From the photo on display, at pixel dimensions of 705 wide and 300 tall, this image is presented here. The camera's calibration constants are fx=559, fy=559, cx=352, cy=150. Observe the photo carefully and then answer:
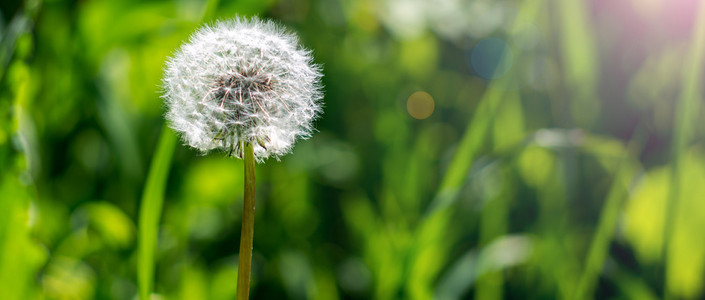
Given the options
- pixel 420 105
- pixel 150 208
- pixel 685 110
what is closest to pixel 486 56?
pixel 420 105

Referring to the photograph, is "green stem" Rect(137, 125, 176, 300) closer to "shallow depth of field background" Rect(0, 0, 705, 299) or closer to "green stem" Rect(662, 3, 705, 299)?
"shallow depth of field background" Rect(0, 0, 705, 299)

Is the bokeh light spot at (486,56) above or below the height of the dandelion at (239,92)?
above

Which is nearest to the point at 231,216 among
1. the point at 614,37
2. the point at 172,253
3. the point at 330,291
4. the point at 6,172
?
the point at 172,253

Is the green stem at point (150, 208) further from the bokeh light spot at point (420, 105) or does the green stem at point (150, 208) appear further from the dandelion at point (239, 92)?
the bokeh light spot at point (420, 105)

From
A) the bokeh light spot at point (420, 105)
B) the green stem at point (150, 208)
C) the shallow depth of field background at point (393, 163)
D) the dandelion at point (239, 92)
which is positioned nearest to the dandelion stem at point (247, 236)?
the dandelion at point (239, 92)

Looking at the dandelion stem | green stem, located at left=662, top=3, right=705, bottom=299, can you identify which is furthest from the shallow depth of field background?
the dandelion stem

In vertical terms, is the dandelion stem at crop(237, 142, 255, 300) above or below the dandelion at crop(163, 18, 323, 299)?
below

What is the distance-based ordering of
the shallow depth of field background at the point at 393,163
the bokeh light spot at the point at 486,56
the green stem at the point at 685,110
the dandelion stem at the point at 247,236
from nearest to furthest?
the dandelion stem at the point at 247,236
the green stem at the point at 685,110
the shallow depth of field background at the point at 393,163
the bokeh light spot at the point at 486,56
